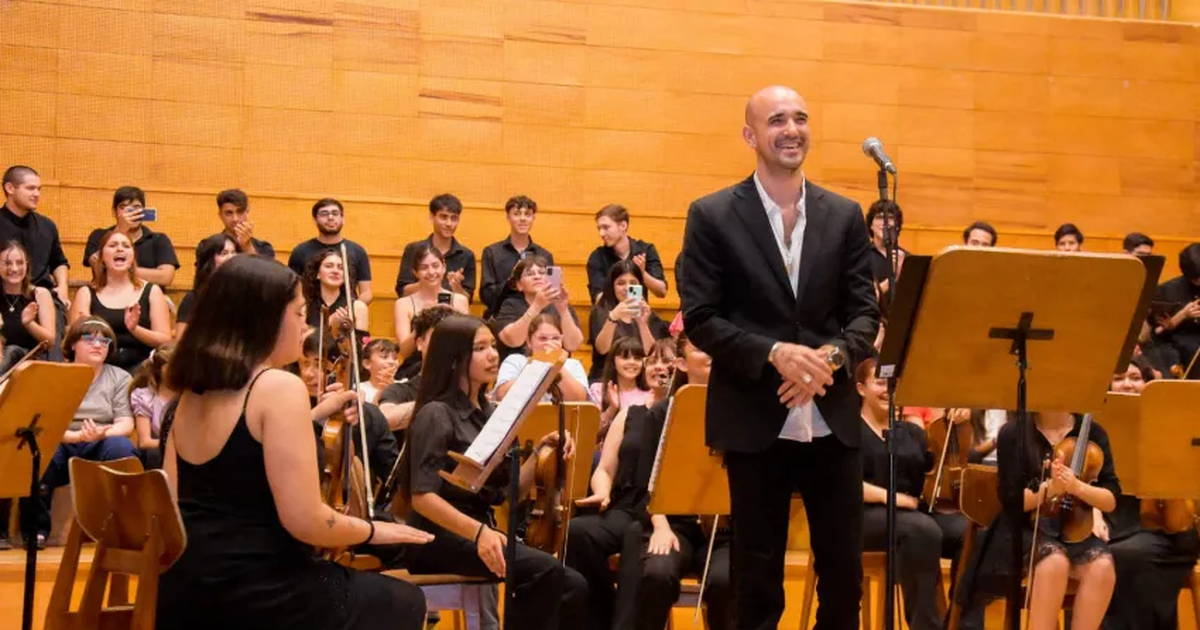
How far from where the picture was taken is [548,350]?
6676 millimetres

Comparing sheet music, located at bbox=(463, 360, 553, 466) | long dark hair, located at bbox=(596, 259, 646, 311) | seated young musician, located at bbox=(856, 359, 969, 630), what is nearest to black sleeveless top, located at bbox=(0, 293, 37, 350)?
long dark hair, located at bbox=(596, 259, 646, 311)

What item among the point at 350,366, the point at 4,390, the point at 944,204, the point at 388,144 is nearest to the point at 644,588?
the point at 350,366

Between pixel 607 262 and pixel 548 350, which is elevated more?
pixel 607 262

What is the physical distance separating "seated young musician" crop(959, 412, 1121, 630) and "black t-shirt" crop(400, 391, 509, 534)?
1597 mm

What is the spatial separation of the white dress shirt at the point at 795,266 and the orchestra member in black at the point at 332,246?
4.50 m

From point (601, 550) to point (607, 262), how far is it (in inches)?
127

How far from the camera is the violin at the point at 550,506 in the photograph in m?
4.54

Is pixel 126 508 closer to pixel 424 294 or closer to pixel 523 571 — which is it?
pixel 523 571

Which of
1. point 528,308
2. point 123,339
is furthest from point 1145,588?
point 123,339

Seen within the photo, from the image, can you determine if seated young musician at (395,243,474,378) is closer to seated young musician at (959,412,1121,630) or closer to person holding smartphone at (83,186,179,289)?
person holding smartphone at (83,186,179,289)

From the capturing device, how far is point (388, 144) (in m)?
8.74

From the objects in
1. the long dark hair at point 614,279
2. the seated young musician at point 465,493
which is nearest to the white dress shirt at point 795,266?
the seated young musician at point 465,493

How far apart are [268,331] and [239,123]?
18.8ft

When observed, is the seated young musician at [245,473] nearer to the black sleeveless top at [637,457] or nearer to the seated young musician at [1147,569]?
the black sleeveless top at [637,457]
